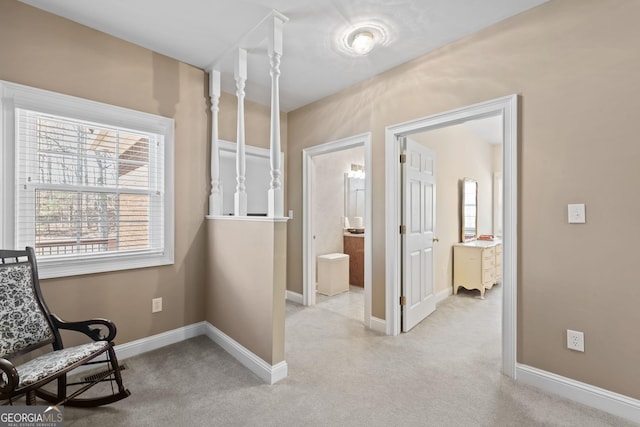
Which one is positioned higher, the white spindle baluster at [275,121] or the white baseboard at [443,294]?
the white spindle baluster at [275,121]

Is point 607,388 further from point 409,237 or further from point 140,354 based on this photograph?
point 140,354

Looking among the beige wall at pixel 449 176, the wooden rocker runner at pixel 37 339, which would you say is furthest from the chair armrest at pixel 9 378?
the beige wall at pixel 449 176

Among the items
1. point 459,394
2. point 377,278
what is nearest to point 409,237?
point 377,278

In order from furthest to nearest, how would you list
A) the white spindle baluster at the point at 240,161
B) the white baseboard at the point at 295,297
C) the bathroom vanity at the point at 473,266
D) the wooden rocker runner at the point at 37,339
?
the bathroom vanity at the point at 473,266 → the white baseboard at the point at 295,297 → the white spindle baluster at the point at 240,161 → the wooden rocker runner at the point at 37,339

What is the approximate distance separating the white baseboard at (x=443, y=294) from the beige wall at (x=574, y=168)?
187 centimetres

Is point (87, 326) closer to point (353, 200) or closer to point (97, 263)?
point (97, 263)

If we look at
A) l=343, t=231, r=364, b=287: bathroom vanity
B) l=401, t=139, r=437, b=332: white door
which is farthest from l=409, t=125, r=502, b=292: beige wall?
l=343, t=231, r=364, b=287: bathroom vanity

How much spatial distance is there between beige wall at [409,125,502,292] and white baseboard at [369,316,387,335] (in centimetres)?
132

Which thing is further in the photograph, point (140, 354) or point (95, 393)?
point (140, 354)

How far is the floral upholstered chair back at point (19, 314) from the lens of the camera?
1.68 m

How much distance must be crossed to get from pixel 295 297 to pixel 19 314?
8.84ft

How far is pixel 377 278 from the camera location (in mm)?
2963

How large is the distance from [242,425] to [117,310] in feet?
4.86

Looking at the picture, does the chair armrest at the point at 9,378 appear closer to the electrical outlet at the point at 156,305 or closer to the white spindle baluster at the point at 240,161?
the electrical outlet at the point at 156,305
